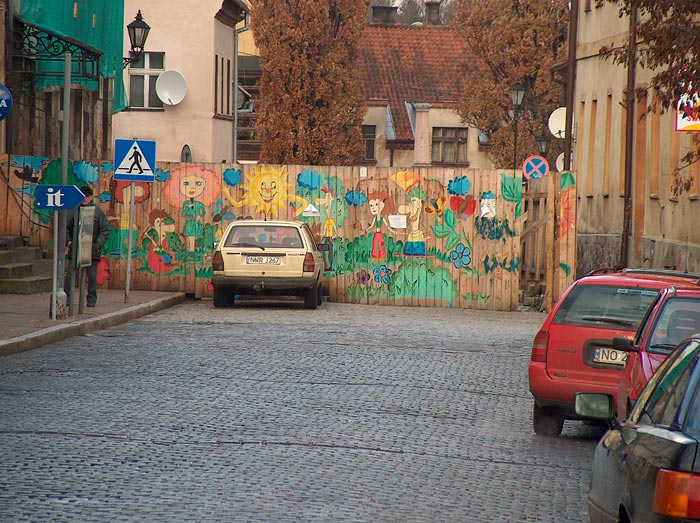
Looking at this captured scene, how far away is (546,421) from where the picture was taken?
12.5 m

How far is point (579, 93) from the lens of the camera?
41969 mm

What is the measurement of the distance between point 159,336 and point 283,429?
850 cm

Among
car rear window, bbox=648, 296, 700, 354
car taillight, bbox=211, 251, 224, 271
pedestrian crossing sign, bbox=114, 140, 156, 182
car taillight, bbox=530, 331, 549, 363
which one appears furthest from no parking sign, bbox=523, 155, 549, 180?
car rear window, bbox=648, 296, 700, 354

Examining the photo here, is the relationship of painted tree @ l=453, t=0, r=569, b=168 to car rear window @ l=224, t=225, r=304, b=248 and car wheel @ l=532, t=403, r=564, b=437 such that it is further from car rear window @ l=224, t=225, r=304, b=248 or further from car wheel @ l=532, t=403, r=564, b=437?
car wheel @ l=532, t=403, r=564, b=437

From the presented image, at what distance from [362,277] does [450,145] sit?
47218 mm

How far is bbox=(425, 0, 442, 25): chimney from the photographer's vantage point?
9519 centimetres

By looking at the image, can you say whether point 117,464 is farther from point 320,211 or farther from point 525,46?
point 525,46

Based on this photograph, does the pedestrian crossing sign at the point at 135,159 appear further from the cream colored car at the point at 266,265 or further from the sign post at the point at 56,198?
the sign post at the point at 56,198

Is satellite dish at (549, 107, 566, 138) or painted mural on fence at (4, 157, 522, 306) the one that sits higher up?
satellite dish at (549, 107, 566, 138)

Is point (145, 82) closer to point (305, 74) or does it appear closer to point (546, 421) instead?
point (305, 74)

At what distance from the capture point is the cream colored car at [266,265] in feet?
85.9

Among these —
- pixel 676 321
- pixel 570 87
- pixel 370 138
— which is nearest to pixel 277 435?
pixel 676 321

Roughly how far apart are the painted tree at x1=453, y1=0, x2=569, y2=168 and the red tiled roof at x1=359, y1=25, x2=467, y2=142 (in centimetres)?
1011

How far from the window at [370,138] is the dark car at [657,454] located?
68.4 m
